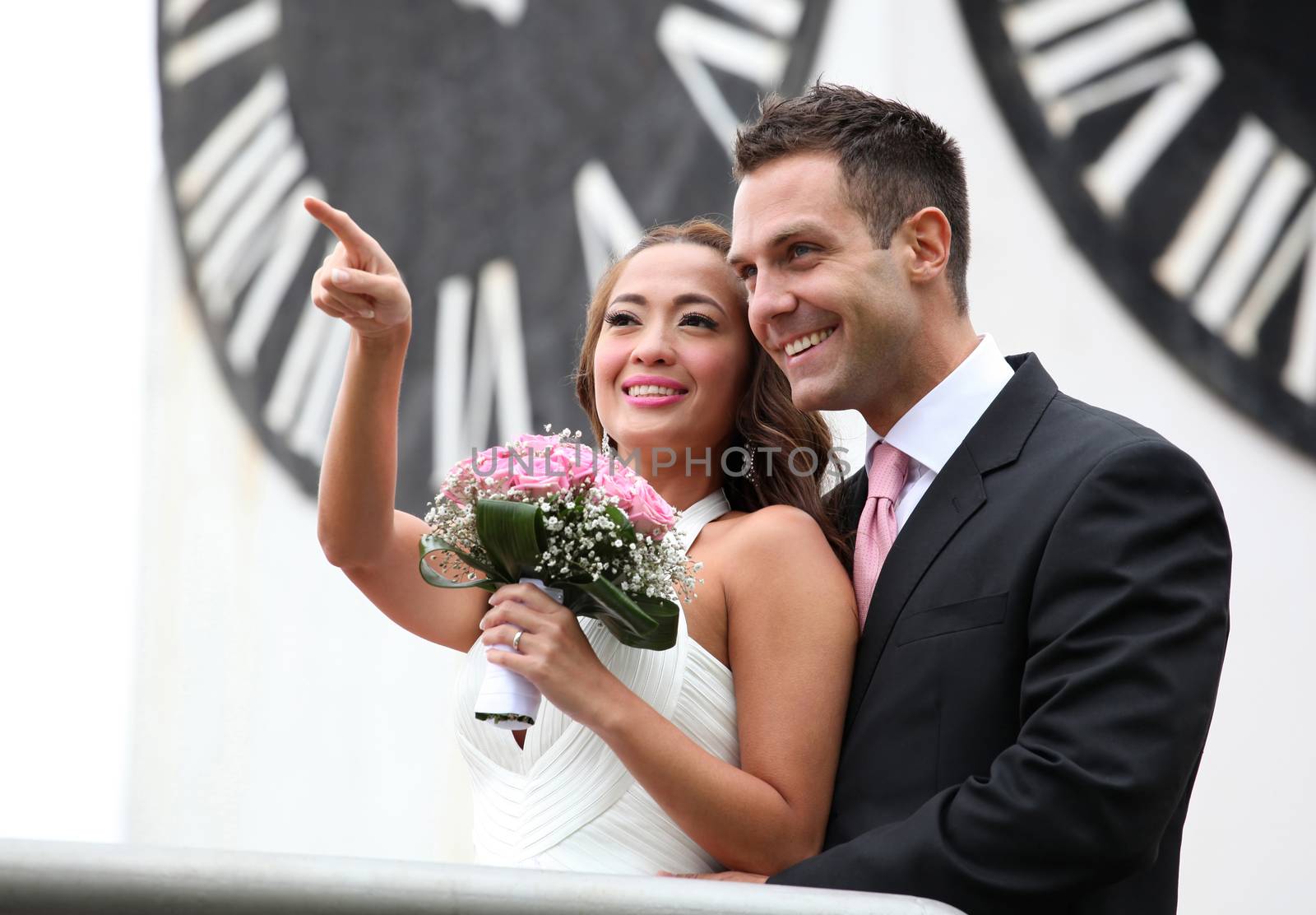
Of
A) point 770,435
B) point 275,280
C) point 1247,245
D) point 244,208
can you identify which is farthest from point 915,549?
point 244,208

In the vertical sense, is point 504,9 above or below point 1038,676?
above

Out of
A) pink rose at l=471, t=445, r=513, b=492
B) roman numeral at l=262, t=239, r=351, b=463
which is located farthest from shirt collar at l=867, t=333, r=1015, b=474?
roman numeral at l=262, t=239, r=351, b=463

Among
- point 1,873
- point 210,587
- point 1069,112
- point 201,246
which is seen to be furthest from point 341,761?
point 1,873

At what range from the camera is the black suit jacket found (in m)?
1.49

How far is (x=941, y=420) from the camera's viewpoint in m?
1.92

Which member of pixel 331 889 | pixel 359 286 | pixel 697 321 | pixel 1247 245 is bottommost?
pixel 331 889

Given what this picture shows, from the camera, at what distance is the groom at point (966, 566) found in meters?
1.50

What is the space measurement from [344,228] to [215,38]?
94.7 inches

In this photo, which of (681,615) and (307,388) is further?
(307,388)

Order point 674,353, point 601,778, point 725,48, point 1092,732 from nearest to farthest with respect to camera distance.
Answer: point 1092,732 < point 601,778 < point 674,353 < point 725,48

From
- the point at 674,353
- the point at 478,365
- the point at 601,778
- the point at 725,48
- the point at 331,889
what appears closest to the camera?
the point at 331,889

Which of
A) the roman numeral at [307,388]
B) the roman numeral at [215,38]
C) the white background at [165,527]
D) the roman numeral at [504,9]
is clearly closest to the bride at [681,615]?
the white background at [165,527]

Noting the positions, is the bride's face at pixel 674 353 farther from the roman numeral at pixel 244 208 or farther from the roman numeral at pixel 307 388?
the roman numeral at pixel 244 208

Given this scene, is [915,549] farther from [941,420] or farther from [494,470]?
[494,470]
